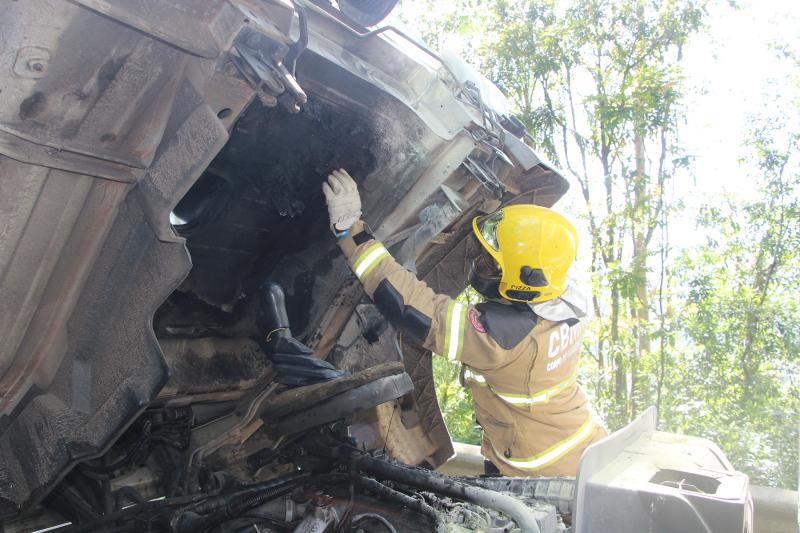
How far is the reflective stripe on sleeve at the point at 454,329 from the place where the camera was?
243 centimetres

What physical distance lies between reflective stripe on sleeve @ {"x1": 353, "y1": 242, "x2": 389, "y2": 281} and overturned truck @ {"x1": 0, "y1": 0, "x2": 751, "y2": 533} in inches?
5.7

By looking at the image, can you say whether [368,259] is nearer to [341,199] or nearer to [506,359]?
[341,199]

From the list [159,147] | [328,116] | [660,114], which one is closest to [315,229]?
[328,116]

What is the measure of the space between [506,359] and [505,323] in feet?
0.49

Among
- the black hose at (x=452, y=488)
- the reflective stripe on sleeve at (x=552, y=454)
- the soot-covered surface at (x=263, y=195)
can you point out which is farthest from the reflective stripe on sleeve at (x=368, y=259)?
the reflective stripe on sleeve at (x=552, y=454)

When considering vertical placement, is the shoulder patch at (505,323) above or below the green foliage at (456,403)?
above

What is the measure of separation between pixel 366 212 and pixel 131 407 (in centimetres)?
110

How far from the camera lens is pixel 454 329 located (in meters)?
2.43

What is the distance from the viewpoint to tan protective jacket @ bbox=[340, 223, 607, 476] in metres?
2.41

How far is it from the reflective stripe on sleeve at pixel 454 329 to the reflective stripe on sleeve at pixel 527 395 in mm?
333

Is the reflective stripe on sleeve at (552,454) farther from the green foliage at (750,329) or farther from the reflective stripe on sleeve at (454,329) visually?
the green foliage at (750,329)

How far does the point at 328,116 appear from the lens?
2221 millimetres

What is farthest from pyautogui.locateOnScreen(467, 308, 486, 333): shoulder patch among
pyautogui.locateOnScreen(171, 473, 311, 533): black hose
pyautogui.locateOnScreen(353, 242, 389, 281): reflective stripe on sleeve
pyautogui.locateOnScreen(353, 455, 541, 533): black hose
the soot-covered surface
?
pyautogui.locateOnScreen(171, 473, 311, 533): black hose

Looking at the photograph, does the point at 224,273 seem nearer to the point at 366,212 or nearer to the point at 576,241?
the point at 366,212
